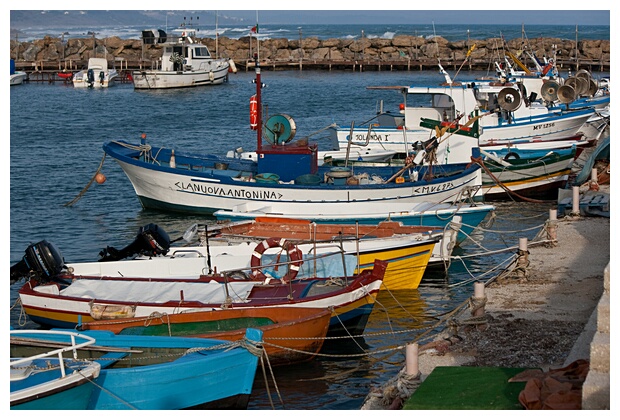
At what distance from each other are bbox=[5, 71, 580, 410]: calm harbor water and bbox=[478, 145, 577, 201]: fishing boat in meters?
0.54

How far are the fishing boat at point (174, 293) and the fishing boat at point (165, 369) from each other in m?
1.66

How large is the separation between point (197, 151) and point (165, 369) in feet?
81.8

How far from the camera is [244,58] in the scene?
7650 centimetres

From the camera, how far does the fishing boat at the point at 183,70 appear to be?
197 feet

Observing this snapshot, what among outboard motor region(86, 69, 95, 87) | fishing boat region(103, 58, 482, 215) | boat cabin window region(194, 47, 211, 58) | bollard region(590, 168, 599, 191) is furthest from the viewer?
boat cabin window region(194, 47, 211, 58)

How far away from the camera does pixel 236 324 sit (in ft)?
44.4

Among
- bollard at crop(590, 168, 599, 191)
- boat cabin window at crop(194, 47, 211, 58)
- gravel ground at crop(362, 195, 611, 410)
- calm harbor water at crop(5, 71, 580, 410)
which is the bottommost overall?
calm harbor water at crop(5, 71, 580, 410)

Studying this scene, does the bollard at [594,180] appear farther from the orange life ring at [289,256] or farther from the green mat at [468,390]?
the green mat at [468,390]

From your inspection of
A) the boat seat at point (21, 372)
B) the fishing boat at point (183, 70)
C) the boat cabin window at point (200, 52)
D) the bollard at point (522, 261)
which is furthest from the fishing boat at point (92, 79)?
the boat seat at point (21, 372)

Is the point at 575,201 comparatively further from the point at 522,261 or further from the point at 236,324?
the point at 236,324

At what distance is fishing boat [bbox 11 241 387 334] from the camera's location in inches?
546

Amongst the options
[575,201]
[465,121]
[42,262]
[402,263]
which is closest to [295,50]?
[465,121]

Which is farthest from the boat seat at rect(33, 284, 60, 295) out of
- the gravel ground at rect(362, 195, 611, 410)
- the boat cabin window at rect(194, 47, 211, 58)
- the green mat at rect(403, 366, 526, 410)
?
the boat cabin window at rect(194, 47, 211, 58)

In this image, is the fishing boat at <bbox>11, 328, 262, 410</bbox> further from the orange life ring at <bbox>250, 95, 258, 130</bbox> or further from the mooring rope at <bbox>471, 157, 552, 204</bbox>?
the mooring rope at <bbox>471, 157, 552, 204</bbox>
